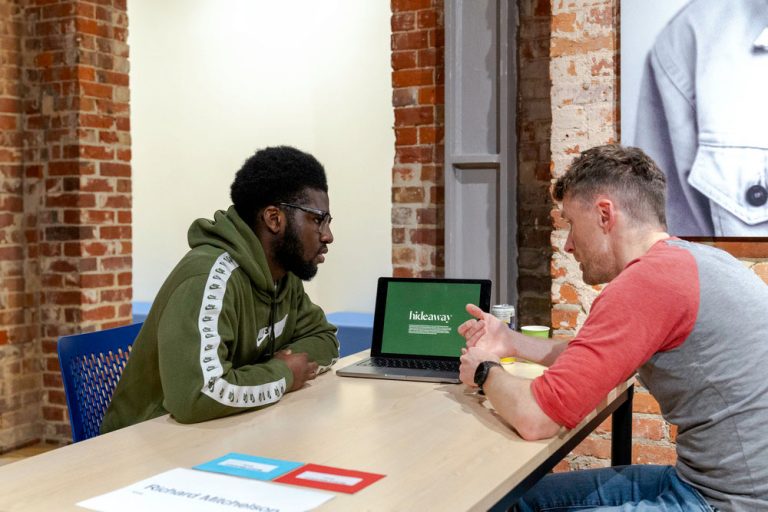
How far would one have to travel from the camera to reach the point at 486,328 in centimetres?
238

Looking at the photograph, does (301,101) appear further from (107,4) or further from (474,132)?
(474,132)

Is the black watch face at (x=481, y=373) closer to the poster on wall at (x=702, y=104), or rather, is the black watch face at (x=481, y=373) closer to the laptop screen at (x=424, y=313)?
the laptop screen at (x=424, y=313)

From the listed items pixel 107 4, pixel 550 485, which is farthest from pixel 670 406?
pixel 107 4

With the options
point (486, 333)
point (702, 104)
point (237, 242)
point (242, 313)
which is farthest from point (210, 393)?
point (702, 104)

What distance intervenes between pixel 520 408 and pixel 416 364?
0.74 m

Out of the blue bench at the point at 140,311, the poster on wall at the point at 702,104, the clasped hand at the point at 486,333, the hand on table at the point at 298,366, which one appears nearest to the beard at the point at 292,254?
the hand on table at the point at 298,366

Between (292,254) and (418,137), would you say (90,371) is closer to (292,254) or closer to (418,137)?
(292,254)

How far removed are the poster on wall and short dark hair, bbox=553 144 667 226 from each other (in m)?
1.13

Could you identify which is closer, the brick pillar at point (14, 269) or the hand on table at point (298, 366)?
the hand on table at point (298, 366)

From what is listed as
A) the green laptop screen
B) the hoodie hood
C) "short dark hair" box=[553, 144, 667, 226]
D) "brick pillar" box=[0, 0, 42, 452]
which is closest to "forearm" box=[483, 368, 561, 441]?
"short dark hair" box=[553, 144, 667, 226]

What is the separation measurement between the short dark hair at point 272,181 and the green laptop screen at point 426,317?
43 centimetres

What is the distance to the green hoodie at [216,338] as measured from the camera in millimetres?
1978

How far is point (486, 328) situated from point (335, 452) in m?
0.79

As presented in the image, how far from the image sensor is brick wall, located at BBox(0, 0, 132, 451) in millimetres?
4449
